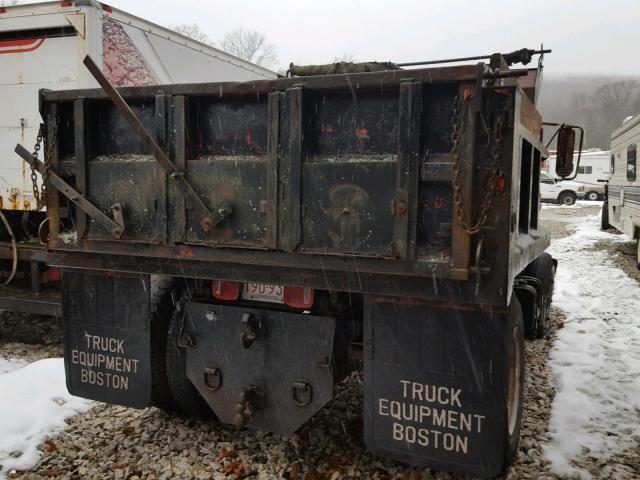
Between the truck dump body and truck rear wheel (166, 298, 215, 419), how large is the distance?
0.50 m

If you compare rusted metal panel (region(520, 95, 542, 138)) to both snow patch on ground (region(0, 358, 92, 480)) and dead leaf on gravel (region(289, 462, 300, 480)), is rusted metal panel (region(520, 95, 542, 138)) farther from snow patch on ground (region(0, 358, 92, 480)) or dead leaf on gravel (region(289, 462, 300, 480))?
snow patch on ground (region(0, 358, 92, 480))

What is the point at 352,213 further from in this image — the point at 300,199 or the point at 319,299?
the point at 319,299

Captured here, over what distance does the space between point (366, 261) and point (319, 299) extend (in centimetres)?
64

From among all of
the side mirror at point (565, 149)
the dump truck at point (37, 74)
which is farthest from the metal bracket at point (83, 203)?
the side mirror at point (565, 149)

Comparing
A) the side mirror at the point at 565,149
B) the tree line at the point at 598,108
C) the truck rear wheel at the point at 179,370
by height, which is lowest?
the truck rear wheel at the point at 179,370

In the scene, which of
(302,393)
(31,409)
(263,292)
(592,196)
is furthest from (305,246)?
(592,196)

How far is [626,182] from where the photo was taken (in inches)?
503

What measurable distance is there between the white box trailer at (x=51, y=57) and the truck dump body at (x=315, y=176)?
7.78 feet

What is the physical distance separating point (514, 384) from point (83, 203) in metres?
2.93

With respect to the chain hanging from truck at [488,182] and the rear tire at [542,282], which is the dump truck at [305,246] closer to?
the chain hanging from truck at [488,182]

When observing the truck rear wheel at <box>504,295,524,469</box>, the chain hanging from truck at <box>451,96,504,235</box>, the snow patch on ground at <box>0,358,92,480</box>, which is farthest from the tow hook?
the snow patch on ground at <box>0,358,92,480</box>

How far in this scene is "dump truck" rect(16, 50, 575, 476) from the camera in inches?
106

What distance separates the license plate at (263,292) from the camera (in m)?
3.38

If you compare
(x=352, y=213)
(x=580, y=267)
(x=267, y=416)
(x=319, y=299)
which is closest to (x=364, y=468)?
(x=267, y=416)
